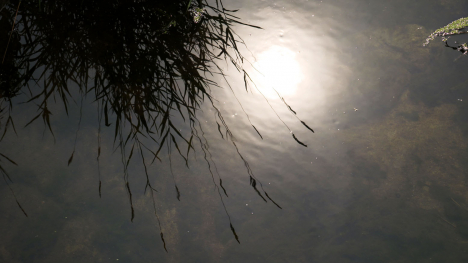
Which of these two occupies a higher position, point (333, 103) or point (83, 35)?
point (83, 35)

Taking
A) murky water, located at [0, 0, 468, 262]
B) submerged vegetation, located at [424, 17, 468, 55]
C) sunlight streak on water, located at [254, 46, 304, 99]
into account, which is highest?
submerged vegetation, located at [424, 17, 468, 55]

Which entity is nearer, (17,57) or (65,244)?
(17,57)

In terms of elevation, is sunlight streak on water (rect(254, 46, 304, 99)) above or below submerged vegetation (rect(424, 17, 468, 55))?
below

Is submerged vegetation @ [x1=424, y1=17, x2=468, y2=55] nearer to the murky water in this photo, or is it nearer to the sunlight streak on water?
the murky water

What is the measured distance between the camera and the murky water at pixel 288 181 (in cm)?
152

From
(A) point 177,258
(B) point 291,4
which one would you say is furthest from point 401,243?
(B) point 291,4

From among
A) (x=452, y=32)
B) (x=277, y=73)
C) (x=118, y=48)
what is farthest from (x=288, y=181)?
(x=452, y=32)

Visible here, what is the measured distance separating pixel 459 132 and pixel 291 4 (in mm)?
1138

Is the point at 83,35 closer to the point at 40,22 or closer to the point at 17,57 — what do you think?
the point at 40,22

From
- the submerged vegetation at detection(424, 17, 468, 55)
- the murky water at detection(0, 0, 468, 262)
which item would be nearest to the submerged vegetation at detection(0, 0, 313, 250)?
the murky water at detection(0, 0, 468, 262)

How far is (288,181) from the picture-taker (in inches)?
61.6

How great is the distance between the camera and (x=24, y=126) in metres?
1.55

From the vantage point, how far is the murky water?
59.9 inches

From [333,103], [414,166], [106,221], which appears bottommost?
[106,221]
